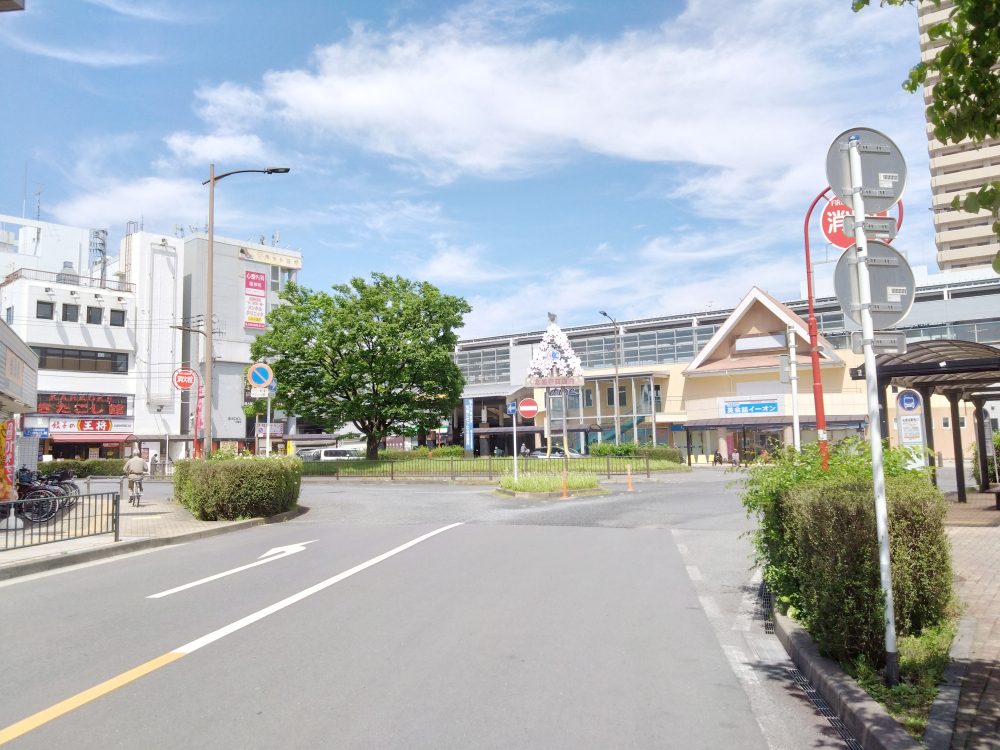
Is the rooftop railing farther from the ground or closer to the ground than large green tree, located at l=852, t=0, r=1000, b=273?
farther from the ground

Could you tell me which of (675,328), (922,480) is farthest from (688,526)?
(675,328)

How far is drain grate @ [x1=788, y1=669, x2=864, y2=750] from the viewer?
4.31 m

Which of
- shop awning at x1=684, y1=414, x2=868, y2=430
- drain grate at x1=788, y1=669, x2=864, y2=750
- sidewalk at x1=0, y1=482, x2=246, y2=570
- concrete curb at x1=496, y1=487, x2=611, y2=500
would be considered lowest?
drain grate at x1=788, y1=669, x2=864, y2=750

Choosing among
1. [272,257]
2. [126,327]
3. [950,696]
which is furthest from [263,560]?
[272,257]

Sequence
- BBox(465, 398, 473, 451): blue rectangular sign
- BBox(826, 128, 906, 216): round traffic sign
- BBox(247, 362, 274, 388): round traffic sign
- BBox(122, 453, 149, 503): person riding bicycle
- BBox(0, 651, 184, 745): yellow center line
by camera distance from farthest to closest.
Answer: BBox(465, 398, 473, 451): blue rectangular sign
BBox(122, 453, 149, 503): person riding bicycle
BBox(247, 362, 274, 388): round traffic sign
BBox(826, 128, 906, 216): round traffic sign
BBox(0, 651, 184, 745): yellow center line

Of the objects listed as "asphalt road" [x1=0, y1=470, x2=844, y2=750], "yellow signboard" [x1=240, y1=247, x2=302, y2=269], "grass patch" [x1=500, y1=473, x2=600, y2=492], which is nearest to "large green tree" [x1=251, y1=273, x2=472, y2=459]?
"grass patch" [x1=500, y1=473, x2=600, y2=492]

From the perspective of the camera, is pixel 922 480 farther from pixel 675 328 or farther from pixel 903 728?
pixel 675 328

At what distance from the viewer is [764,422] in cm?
4888

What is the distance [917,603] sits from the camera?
19.1ft

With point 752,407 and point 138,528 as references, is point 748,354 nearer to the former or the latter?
point 752,407

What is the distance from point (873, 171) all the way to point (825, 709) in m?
3.76

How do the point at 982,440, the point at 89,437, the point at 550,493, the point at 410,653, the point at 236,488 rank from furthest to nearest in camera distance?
the point at 89,437, the point at 550,493, the point at 982,440, the point at 236,488, the point at 410,653

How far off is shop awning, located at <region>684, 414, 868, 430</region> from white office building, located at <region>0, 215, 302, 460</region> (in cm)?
3069

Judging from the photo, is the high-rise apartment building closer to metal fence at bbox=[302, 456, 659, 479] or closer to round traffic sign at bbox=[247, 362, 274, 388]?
metal fence at bbox=[302, 456, 659, 479]
